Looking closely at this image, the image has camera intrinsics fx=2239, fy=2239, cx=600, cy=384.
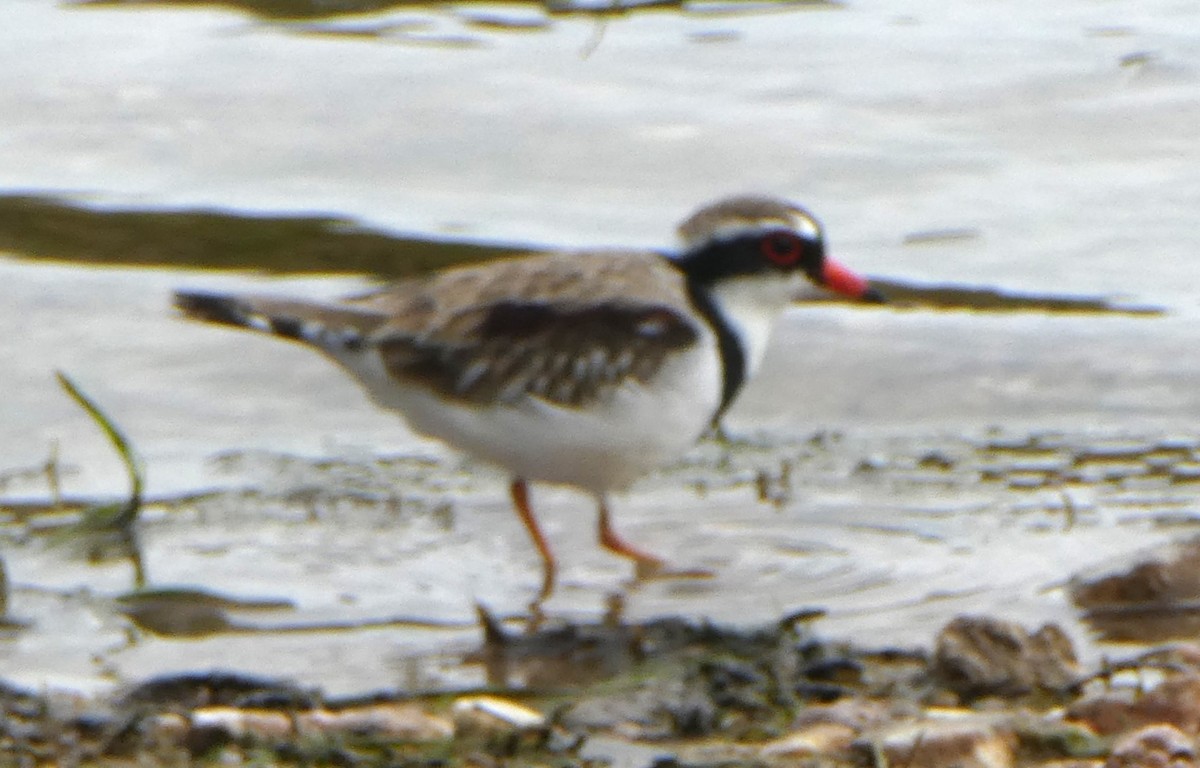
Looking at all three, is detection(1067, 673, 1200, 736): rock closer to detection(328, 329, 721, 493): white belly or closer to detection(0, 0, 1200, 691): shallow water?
detection(0, 0, 1200, 691): shallow water

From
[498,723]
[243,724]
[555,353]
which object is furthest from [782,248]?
[243,724]

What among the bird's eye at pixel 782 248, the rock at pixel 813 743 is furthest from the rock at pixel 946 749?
the bird's eye at pixel 782 248

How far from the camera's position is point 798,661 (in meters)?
5.38

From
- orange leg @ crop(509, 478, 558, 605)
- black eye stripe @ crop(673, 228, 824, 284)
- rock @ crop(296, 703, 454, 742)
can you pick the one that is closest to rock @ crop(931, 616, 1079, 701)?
rock @ crop(296, 703, 454, 742)

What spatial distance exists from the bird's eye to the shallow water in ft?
2.55

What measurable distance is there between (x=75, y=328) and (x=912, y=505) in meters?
3.65

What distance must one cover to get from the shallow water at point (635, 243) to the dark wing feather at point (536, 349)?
561 millimetres

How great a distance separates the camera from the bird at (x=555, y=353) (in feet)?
20.6

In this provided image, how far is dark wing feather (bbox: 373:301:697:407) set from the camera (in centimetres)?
627

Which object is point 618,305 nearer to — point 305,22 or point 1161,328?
point 1161,328

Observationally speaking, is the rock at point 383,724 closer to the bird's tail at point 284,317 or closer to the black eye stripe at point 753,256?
the bird's tail at point 284,317

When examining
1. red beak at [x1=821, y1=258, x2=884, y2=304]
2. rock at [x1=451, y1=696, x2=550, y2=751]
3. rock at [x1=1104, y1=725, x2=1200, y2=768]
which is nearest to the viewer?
rock at [x1=1104, y1=725, x2=1200, y2=768]

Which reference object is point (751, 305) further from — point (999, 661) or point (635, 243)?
point (635, 243)

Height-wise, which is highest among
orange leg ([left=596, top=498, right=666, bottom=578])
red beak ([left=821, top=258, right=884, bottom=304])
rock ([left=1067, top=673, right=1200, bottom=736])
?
red beak ([left=821, top=258, right=884, bottom=304])
